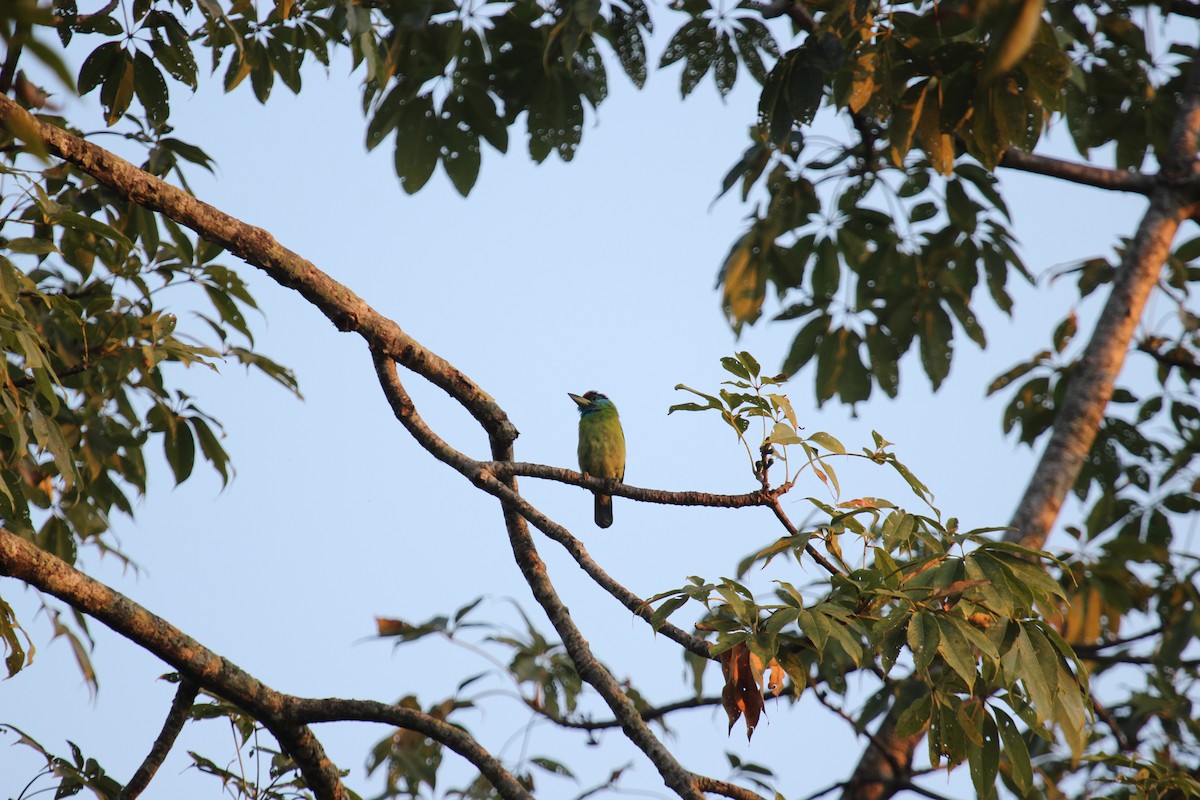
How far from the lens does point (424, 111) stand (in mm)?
4004

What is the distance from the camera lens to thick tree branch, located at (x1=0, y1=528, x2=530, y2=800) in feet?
8.89

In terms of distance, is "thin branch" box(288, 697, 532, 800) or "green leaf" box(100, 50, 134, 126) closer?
"thin branch" box(288, 697, 532, 800)

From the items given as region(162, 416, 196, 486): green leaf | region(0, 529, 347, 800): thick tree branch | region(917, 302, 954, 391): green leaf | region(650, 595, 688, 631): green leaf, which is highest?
region(917, 302, 954, 391): green leaf

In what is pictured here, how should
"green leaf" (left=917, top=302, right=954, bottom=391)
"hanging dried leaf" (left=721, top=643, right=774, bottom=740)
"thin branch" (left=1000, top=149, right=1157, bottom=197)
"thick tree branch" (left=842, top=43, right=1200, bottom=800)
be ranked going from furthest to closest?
"green leaf" (left=917, top=302, right=954, bottom=391) → "thin branch" (left=1000, top=149, right=1157, bottom=197) → "thick tree branch" (left=842, top=43, right=1200, bottom=800) → "hanging dried leaf" (left=721, top=643, right=774, bottom=740)

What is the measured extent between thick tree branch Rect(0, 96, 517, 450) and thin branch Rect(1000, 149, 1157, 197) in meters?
2.93

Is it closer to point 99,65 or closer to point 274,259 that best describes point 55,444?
point 274,259

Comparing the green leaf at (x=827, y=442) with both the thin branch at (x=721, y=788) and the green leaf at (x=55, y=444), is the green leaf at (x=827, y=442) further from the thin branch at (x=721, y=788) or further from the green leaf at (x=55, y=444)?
the green leaf at (x=55, y=444)

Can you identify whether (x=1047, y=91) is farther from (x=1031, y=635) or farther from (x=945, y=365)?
(x=945, y=365)

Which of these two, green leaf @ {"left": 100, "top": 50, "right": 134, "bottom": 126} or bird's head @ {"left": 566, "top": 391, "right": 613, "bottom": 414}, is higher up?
bird's head @ {"left": 566, "top": 391, "right": 613, "bottom": 414}

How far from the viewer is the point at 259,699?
2.89 m

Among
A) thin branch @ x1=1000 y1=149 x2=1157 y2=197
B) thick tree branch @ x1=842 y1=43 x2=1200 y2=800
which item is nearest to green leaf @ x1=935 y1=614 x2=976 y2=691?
thick tree branch @ x1=842 y1=43 x2=1200 y2=800

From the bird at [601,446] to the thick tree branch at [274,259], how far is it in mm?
2772

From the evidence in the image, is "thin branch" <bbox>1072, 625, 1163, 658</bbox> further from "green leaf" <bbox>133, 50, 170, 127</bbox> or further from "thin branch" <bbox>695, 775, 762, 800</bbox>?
"green leaf" <bbox>133, 50, 170, 127</bbox>

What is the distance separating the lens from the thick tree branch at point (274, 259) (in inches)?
102
